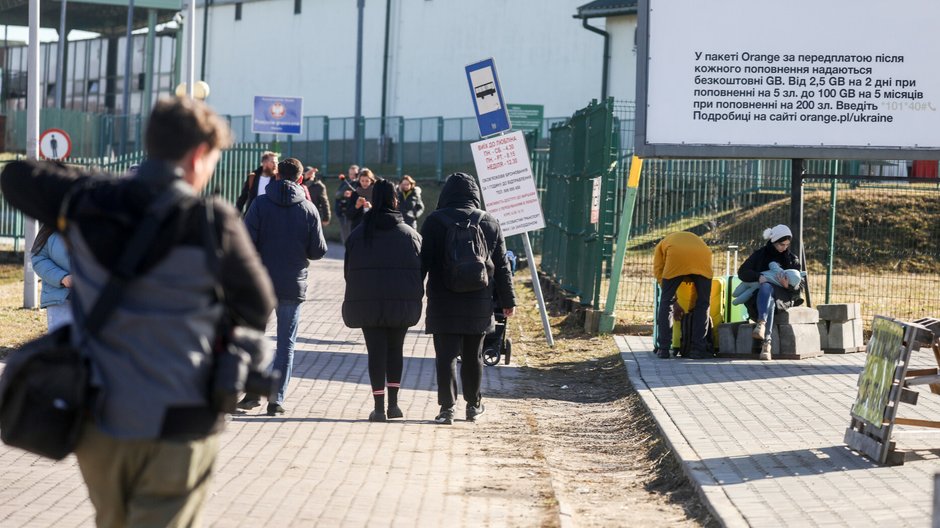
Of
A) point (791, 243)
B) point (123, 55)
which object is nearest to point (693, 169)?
point (791, 243)

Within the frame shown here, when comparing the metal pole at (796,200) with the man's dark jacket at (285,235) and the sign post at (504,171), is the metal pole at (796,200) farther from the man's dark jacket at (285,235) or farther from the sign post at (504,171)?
the man's dark jacket at (285,235)

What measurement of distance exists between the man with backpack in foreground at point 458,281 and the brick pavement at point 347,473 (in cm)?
35

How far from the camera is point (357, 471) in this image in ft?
26.4

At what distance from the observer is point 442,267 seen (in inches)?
392

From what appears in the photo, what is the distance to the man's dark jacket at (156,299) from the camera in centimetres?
382

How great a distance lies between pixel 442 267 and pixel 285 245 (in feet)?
3.65

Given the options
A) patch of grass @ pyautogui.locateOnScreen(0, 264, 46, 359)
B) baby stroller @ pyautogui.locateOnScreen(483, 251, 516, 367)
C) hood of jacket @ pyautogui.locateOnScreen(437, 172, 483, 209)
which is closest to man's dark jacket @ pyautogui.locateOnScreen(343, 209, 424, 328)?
hood of jacket @ pyautogui.locateOnScreen(437, 172, 483, 209)

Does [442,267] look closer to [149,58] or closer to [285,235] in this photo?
[285,235]

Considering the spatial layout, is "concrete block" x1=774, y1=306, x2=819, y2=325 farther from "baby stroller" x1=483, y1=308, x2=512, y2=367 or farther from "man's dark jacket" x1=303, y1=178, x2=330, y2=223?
"man's dark jacket" x1=303, y1=178, x2=330, y2=223

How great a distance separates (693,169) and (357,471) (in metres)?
12.1

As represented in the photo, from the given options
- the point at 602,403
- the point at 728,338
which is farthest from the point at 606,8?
the point at 602,403

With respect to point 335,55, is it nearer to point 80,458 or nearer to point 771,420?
point 771,420

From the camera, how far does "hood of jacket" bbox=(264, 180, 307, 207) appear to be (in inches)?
396

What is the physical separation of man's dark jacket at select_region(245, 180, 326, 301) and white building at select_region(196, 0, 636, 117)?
32.2 m
